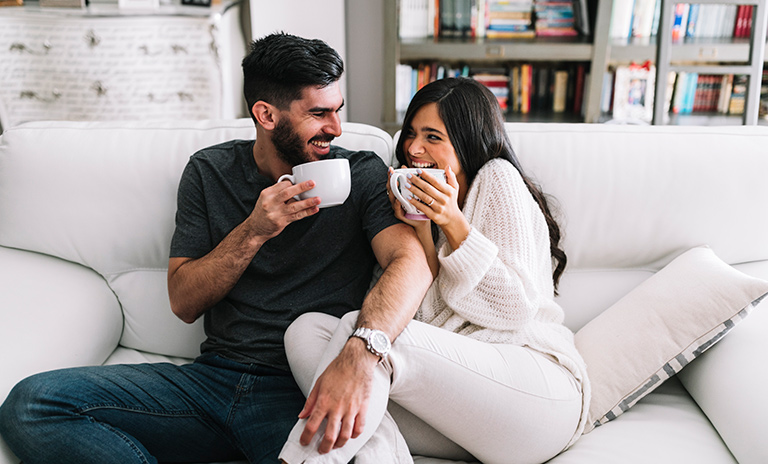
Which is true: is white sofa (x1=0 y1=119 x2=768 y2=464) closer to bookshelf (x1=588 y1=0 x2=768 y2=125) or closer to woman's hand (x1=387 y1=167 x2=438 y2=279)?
woman's hand (x1=387 y1=167 x2=438 y2=279)

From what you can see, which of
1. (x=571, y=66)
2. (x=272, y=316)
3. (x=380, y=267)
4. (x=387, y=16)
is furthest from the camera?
(x=571, y=66)

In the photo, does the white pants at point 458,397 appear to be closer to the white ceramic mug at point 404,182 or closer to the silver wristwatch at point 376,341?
the silver wristwatch at point 376,341

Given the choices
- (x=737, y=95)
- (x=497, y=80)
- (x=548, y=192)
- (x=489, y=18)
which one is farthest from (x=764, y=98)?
(x=548, y=192)

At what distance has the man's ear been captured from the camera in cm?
142

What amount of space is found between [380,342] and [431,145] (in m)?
0.53

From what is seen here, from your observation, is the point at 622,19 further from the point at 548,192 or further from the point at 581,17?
the point at 548,192

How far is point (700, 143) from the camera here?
4.97 ft

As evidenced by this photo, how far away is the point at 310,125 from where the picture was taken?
1.40 meters

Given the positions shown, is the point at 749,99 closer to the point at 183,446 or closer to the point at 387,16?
the point at 387,16

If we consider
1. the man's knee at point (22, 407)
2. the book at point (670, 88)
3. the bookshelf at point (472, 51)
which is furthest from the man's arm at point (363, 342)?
the book at point (670, 88)

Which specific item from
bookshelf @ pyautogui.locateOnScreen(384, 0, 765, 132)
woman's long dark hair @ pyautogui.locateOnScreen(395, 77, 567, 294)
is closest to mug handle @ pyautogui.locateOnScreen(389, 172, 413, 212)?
woman's long dark hair @ pyautogui.locateOnScreen(395, 77, 567, 294)

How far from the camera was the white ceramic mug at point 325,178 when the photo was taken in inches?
45.9

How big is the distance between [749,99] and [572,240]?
1.34 meters

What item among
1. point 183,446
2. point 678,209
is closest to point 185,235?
point 183,446
